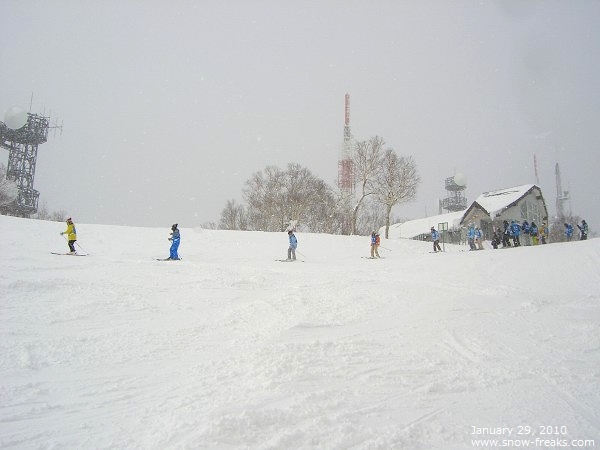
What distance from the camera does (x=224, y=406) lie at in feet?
9.82

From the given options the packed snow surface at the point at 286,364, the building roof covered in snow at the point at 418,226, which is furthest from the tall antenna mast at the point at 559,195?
the packed snow surface at the point at 286,364

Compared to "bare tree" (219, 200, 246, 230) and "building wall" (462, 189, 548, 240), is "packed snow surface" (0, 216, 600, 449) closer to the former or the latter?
"building wall" (462, 189, 548, 240)

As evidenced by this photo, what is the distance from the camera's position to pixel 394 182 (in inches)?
1411

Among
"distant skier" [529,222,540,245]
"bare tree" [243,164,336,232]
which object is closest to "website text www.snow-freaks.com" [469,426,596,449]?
"distant skier" [529,222,540,245]

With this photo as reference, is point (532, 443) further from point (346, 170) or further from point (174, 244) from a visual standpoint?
point (346, 170)

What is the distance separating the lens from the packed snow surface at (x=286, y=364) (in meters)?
2.75

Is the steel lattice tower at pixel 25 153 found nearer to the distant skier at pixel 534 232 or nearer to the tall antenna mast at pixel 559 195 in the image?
the distant skier at pixel 534 232

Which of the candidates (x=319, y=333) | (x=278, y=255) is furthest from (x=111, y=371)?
(x=278, y=255)

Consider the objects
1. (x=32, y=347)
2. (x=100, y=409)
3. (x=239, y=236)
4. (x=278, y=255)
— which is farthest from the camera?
(x=239, y=236)

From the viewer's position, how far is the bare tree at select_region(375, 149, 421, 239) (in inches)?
1404

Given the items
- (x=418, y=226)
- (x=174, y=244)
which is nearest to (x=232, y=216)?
(x=418, y=226)

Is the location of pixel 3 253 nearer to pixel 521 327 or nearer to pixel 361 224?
pixel 521 327

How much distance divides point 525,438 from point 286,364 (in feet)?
7.85

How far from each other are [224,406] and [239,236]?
2262 centimetres
